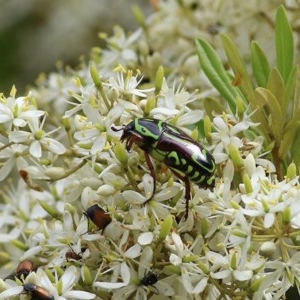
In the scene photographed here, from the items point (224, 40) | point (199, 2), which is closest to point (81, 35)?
point (199, 2)

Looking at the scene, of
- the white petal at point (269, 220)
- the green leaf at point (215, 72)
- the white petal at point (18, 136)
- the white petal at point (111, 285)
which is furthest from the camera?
the green leaf at point (215, 72)

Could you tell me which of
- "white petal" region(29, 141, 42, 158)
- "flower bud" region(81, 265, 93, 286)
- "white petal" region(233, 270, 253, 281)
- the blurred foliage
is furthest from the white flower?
the blurred foliage

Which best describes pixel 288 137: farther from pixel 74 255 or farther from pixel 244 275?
pixel 74 255

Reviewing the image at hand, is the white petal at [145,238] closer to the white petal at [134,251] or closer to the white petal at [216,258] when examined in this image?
the white petal at [134,251]

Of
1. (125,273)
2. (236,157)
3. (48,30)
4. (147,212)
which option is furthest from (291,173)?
(48,30)

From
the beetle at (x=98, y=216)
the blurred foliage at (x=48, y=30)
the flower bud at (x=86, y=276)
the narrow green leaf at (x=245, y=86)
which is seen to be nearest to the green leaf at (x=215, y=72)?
the narrow green leaf at (x=245, y=86)

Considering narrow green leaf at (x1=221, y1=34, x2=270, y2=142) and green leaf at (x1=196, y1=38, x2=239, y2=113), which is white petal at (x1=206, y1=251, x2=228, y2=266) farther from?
green leaf at (x1=196, y1=38, x2=239, y2=113)

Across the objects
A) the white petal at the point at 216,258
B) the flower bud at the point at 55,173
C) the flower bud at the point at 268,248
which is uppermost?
the flower bud at the point at 55,173

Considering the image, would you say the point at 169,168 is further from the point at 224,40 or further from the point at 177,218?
the point at 224,40

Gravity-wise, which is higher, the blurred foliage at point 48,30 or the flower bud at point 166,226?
the flower bud at point 166,226
